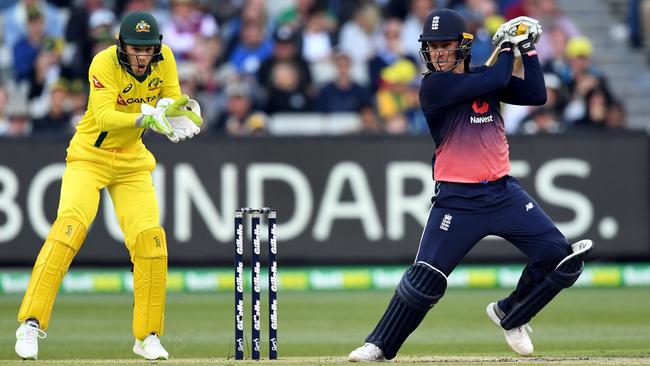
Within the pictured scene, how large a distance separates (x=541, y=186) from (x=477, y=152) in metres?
5.49

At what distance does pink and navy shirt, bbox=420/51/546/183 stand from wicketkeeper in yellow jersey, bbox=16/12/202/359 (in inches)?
50.6

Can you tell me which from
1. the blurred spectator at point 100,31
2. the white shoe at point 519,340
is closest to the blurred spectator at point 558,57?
the blurred spectator at point 100,31

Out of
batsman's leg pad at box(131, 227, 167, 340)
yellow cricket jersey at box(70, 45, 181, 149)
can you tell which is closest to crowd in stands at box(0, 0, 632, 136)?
yellow cricket jersey at box(70, 45, 181, 149)

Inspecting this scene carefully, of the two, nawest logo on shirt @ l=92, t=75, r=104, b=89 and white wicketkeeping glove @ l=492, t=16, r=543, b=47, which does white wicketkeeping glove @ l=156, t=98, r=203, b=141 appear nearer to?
nawest logo on shirt @ l=92, t=75, r=104, b=89

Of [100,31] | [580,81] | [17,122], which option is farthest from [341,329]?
[100,31]

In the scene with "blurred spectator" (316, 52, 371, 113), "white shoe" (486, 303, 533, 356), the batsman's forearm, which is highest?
"blurred spectator" (316, 52, 371, 113)

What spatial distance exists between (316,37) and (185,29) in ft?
4.59

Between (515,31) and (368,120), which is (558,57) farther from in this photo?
(515,31)

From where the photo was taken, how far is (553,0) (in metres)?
15.9

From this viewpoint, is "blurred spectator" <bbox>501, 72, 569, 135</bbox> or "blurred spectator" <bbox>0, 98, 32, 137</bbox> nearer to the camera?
"blurred spectator" <bbox>501, 72, 569, 135</bbox>

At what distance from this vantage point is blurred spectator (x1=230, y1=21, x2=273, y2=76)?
14.6m

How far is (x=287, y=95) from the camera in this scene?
14.0 meters

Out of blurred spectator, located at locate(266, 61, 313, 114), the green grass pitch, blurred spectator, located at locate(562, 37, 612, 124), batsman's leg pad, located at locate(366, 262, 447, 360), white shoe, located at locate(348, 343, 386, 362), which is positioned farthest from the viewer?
blurred spectator, located at locate(266, 61, 313, 114)

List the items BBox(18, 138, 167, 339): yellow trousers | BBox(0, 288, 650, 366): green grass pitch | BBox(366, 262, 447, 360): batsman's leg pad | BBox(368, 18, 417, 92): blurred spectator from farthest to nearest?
BBox(368, 18, 417, 92): blurred spectator
BBox(0, 288, 650, 366): green grass pitch
BBox(18, 138, 167, 339): yellow trousers
BBox(366, 262, 447, 360): batsman's leg pad
